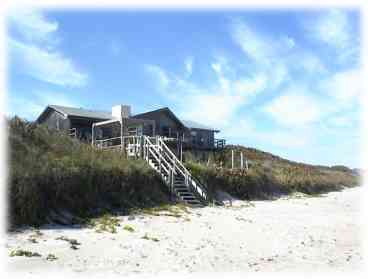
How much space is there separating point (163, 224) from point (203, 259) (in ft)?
15.8

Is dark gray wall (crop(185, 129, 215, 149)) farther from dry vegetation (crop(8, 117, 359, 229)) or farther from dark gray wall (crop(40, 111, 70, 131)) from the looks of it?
dry vegetation (crop(8, 117, 359, 229))

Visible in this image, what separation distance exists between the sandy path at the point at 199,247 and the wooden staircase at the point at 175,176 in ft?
13.8

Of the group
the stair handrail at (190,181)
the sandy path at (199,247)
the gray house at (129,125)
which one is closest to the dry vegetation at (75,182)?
the sandy path at (199,247)

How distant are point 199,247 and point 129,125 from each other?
21230mm

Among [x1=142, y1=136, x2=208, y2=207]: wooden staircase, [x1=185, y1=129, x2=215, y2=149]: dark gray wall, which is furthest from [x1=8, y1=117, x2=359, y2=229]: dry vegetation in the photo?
[x1=185, y1=129, x2=215, y2=149]: dark gray wall

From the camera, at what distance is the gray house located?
35281mm

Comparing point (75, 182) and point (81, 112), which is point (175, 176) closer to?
point (75, 182)

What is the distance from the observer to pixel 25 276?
911cm

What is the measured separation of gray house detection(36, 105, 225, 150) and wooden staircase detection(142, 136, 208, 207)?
6.28 meters

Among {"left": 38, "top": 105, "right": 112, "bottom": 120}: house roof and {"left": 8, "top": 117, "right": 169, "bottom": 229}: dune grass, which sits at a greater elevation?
{"left": 38, "top": 105, "right": 112, "bottom": 120}: house roof

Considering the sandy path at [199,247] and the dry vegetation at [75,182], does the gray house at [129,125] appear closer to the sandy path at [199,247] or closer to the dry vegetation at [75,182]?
the dry vegetation at [75,182]

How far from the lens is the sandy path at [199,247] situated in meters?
10.2

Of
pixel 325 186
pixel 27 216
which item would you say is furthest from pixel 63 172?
pixel 325 186

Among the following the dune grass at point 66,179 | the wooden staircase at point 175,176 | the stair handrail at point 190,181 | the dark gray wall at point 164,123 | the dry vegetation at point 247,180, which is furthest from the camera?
the dark gray wall at point 164,123
